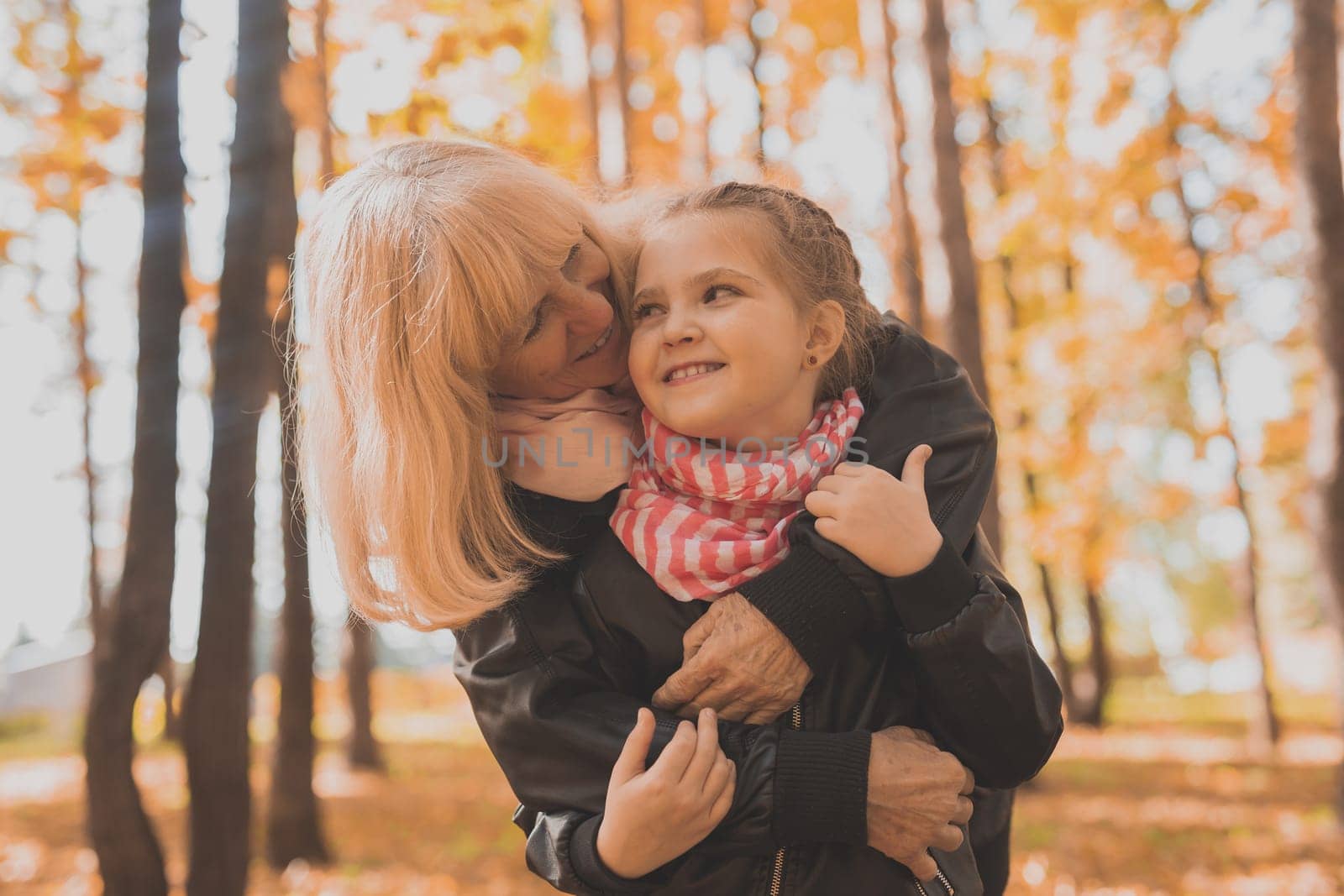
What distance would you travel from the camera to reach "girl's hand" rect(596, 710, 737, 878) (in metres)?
1.59

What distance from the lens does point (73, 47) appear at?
7676mm

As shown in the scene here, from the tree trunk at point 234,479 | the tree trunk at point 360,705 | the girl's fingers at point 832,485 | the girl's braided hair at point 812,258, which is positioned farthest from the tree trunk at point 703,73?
the girl's fingers at point 832,485

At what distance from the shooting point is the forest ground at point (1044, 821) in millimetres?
6023

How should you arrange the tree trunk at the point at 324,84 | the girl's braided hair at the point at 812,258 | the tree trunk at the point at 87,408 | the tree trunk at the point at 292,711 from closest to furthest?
the girl's braided hair at the point at 812,258
the tree trunk at the point at 292,711
the tree trunk at the point at 324,84
the tree trunk at the point at 87,408

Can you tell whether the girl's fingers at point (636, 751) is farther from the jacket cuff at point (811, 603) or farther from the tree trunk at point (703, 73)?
the tree trunk at point (703, 73)

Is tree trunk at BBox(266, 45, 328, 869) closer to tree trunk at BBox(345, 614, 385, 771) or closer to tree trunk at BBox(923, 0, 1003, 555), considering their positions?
tree trunk at BBox(345, 614, 385, 771)

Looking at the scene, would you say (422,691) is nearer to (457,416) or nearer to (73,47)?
(73,47)

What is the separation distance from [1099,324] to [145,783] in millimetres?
11029

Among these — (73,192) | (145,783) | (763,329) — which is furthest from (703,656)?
(145,783)

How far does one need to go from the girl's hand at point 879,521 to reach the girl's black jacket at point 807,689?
2 cm

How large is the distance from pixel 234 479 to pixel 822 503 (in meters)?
3.44

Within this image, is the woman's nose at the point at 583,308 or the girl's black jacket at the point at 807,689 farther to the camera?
the woman's nose at the point at 583,308

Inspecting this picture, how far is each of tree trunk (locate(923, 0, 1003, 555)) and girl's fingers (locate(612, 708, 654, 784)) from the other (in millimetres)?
6009

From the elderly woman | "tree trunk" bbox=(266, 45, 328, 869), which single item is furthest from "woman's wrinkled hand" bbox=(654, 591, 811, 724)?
"tree trunk" bbox=(266, 45, 328, 869)
